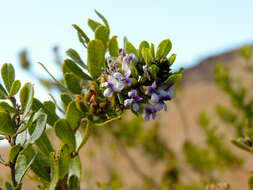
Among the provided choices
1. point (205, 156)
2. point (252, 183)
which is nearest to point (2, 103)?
point (252, 183)

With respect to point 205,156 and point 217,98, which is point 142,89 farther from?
point 217,98

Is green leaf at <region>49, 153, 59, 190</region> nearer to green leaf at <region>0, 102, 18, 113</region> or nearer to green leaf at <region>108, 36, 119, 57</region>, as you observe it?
green leaf at <region>0, 102, 18, 113</region>

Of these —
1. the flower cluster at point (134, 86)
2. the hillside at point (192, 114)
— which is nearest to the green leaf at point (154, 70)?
the flower cluster at point (134, 86)

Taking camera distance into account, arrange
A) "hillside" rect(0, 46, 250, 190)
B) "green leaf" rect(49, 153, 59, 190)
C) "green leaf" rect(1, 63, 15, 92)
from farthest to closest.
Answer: "hillside" rect(0, 46, 250, 190), "green leaf" rect(1, 63, 15, 92), "green leaf" rect(49, 153, 59, 190)

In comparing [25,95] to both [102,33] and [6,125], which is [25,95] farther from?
[102,33]

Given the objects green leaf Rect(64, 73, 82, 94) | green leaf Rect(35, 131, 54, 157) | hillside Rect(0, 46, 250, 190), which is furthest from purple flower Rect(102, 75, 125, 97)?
hillside Rect(0, 46, 250, 190)

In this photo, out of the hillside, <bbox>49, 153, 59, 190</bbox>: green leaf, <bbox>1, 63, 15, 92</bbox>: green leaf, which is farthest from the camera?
the hillside

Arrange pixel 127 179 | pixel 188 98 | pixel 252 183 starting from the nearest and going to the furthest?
pixel 252 183 → pixel 127 179 → pixel 188 98
